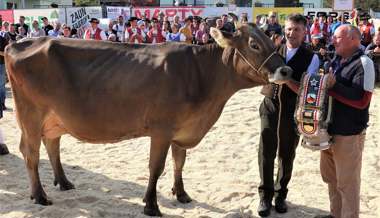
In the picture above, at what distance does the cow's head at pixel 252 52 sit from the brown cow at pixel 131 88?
10 millimetres

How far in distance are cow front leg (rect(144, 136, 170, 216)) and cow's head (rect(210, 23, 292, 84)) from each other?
1.14 m

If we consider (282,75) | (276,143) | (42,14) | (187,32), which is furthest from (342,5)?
(282,75)

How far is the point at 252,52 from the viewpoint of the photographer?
4.66 m

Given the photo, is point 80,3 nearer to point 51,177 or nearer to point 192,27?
point 192,27

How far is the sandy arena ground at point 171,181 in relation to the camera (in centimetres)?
539

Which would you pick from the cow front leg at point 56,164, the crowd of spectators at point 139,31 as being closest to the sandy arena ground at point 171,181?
the cow front leg at point 56,164

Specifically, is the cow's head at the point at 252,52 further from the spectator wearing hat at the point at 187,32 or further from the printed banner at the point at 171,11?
the printed banner at the point at 171,11

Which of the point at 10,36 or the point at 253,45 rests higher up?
the point at 253,45

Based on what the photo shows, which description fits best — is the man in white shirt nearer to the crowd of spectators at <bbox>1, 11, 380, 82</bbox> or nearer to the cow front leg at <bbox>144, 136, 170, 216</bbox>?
the cow front leg at <bbox>144, 136, 170, 216</bbox>

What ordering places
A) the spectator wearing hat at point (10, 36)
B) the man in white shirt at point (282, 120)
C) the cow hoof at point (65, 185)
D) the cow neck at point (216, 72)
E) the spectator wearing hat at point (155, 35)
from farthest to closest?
the spectator wearing hat at point (155, 35), the spectator wearing hat at point (10, 36), the cow hoof at point (65, 185), the cow neck at point (216, 72), the man in white shirt at point (282, 120)

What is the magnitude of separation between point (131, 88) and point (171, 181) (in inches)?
69.8

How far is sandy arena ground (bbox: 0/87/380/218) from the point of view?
212 inches

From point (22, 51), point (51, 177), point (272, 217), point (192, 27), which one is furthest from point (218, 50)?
point (192, 27)

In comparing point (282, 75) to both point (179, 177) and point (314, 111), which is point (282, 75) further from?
point (179, 177)
